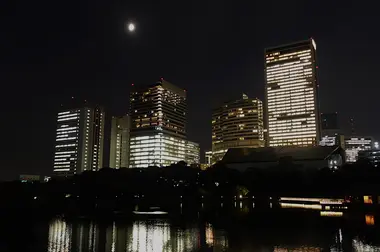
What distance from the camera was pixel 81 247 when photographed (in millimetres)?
36969

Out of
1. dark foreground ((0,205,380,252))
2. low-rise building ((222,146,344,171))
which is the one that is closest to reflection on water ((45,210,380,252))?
dark foreground ((0,205,380,252))

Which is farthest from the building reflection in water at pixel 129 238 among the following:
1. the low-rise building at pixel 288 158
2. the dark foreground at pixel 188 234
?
the low-rise building at pixel 288 158

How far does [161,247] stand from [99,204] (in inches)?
2361

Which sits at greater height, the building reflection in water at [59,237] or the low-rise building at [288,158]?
A: the low-rise building at [288,158]

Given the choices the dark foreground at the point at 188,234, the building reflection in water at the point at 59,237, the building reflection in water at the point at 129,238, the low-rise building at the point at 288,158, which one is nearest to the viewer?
the dark foreground at the point at 188,234

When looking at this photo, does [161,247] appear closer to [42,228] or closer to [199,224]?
[199,224]

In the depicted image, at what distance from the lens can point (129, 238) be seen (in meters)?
42.1

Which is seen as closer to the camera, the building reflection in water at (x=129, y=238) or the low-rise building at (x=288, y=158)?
the building reflection in water at (x=129, y=238)

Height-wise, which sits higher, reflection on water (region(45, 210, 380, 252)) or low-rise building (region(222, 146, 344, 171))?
low-rise building (region(222, 146, 344, 171))

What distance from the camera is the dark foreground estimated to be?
36312mm

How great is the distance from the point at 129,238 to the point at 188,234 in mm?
7611

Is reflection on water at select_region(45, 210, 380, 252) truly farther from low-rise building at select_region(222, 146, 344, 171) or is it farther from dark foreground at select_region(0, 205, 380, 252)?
low-rise building at select_region(222, 146, 344, 171)

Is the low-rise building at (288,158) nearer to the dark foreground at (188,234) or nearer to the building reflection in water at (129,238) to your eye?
the dark foreground at (188,234)

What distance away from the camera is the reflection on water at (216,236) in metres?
35.9
